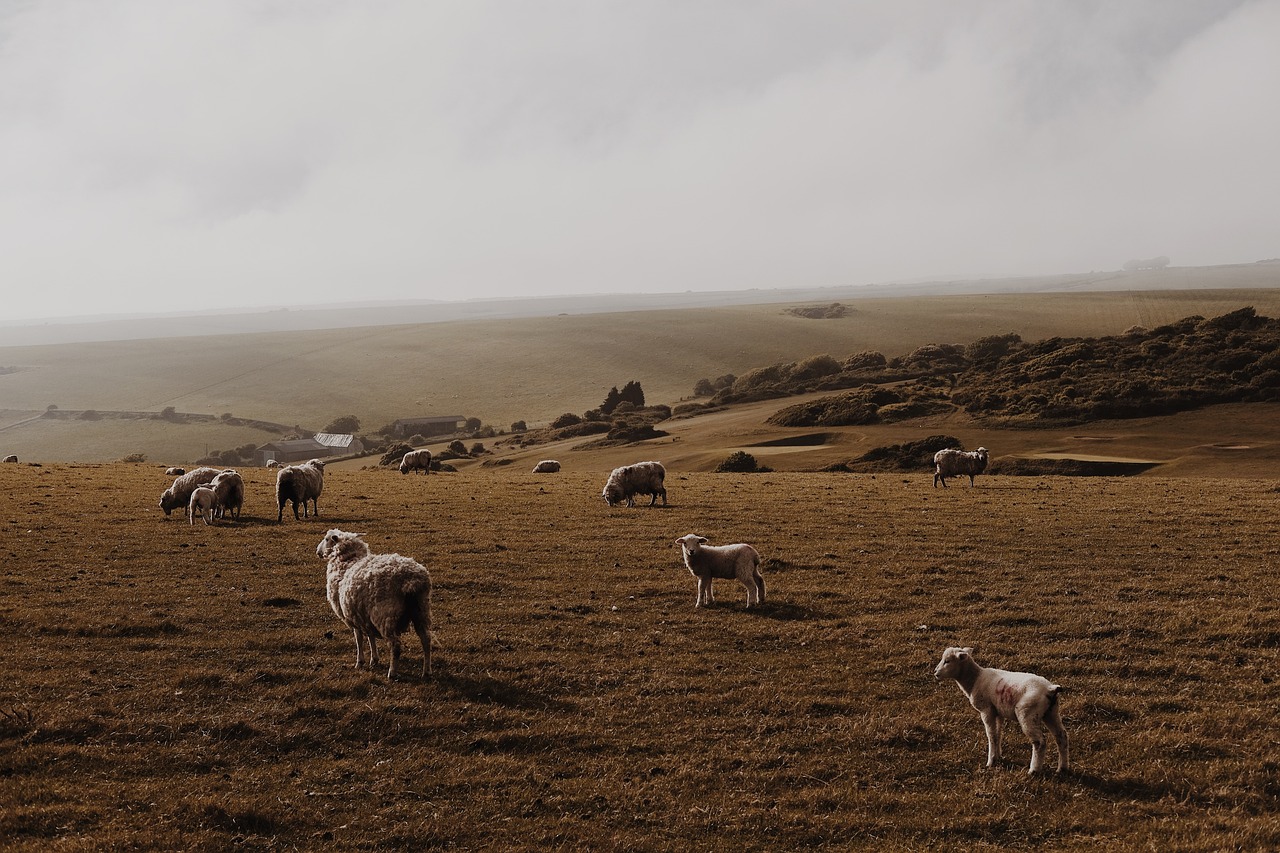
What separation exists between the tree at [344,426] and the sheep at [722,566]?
118 meters

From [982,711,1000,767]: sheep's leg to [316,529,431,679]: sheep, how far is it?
27.1 ft

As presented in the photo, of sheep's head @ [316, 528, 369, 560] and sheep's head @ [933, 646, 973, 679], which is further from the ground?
sheep's head @ [316, 528, 369, 560]

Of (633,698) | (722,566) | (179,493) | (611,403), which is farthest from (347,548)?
(611,403)

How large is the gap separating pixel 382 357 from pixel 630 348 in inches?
2464

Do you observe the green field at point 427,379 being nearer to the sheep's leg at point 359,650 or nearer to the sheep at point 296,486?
the sheep at point 296,486

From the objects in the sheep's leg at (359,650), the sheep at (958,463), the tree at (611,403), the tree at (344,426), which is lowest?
the tree at (344,426)

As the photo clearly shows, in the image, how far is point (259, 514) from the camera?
92.0 feet

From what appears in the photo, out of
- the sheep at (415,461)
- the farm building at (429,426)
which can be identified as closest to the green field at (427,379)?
the farm building at (429,426)

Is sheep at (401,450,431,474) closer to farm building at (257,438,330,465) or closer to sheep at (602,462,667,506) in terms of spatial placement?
sheep at (602,462,667,506)

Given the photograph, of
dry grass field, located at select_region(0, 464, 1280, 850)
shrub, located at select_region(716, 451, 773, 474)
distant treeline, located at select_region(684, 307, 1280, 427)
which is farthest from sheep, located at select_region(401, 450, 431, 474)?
distant treeline, located at select_region(684, 307, 1280, 427)

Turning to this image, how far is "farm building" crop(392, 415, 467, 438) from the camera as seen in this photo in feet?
387

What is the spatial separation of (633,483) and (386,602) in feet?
63.9

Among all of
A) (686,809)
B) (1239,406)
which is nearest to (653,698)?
(686,809)

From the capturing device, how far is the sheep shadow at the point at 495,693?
39.1ft
